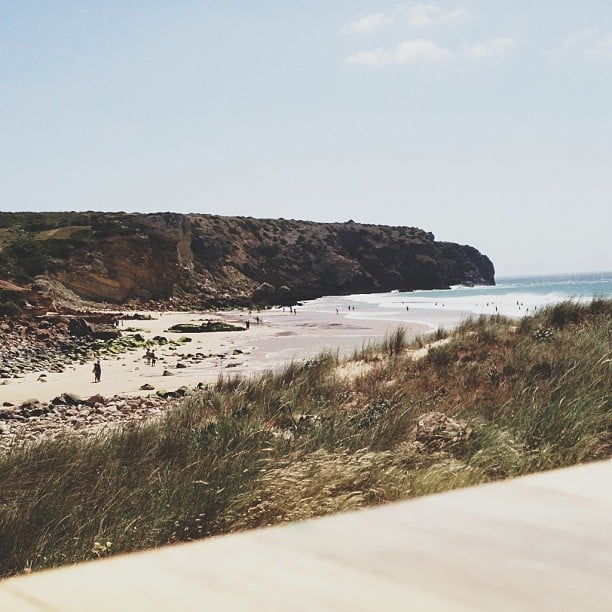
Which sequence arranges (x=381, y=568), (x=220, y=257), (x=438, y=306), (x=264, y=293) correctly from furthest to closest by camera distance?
(x=220, y=257)
(x=264, y=293)
(x=438, y=306)
(x=381, y=568)

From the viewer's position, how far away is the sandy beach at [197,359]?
16266 millimetres

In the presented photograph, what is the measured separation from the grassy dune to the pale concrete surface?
577mm

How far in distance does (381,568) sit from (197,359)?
19909mm

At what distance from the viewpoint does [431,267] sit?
9962 cm

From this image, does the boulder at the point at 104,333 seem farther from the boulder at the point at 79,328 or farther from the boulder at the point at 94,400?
the boulder at the point at 94,400

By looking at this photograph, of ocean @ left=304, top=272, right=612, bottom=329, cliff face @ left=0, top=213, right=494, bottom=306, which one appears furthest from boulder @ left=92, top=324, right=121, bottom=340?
cliff face @ left=0, top=213, right=494, bottom=306

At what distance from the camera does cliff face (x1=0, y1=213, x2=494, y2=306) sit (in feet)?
162

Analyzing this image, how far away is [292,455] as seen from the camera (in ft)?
15.5

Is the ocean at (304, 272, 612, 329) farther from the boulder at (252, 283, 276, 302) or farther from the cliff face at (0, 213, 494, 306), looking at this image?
the cliff face at (0, 213, 494, 306)

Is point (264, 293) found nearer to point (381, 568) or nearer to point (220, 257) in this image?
point (220, 257)

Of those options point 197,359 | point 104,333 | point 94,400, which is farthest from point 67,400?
point 104,333

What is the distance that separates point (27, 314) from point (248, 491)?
25637 mm

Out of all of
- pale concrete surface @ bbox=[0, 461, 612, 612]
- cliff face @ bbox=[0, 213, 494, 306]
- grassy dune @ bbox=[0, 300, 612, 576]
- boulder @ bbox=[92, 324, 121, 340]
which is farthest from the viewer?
cliff face @ bbox=[0, 213, 494, 306]

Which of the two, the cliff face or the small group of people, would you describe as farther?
the cliff face
